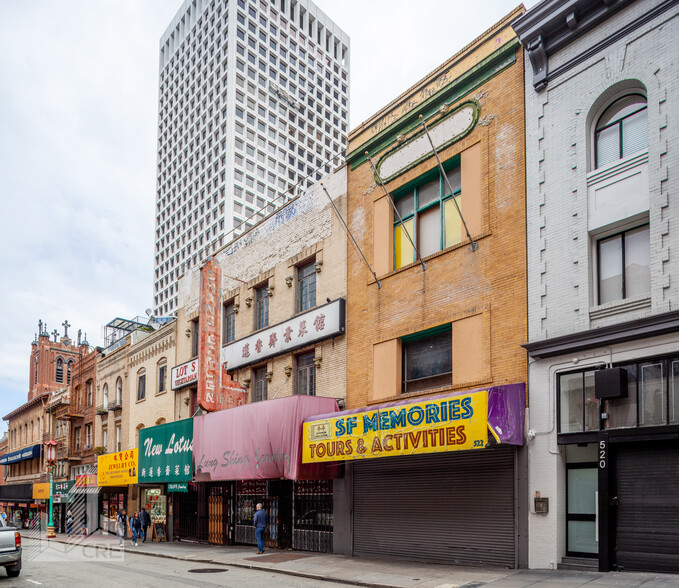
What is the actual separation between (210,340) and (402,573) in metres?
12.7

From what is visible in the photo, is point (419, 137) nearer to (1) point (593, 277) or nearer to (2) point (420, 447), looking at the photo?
(1) point (593, 277)

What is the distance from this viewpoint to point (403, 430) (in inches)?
626

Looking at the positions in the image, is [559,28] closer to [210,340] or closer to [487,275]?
[487,275]

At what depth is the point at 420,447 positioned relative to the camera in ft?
50.5

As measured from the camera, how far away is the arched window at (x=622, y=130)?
1352 centimetres

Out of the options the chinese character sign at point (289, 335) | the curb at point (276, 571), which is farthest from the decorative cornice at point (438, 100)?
the curb at point (276, 571)

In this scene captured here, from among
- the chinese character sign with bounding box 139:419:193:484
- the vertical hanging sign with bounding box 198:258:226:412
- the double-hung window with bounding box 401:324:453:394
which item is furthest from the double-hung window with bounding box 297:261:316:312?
the chinese character sign with bounding box 139:419:193:484

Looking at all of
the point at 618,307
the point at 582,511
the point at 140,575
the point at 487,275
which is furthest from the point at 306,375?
the point at 618,307

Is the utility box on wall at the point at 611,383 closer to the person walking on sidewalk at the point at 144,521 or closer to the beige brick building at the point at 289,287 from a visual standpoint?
the beige brick building at the point at 289,287

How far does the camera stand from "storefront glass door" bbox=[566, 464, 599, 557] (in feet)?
42.8

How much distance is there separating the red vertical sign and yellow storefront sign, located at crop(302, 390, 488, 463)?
620 cm

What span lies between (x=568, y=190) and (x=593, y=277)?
6.57ft

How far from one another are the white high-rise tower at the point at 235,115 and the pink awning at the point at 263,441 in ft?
225

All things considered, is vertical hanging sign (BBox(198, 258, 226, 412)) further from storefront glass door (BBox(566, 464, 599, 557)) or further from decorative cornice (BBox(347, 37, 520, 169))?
storefront glass door (BBox(566, 464, 599, 557))
